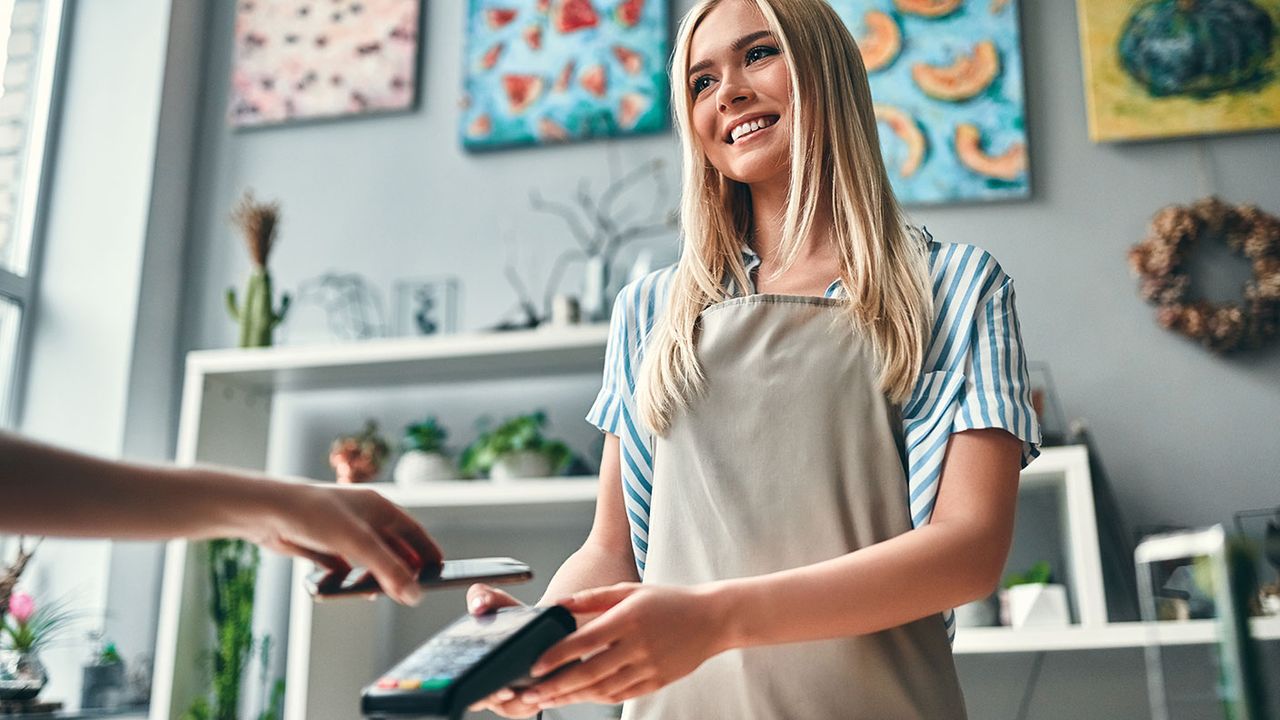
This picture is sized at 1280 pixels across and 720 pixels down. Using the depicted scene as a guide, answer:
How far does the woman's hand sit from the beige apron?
179 millimetres

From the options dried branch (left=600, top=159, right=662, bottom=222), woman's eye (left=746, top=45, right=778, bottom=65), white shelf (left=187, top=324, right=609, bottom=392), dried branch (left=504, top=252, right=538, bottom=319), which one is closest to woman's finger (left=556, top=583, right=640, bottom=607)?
woman's eye (left=746, top=45, right=778, bottom=65)

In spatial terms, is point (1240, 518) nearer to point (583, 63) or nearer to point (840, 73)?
point (840, 73)

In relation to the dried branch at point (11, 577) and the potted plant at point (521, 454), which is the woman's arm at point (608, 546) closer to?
the potted plant at point (521, 454)

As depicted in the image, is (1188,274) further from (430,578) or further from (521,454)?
(430,578)

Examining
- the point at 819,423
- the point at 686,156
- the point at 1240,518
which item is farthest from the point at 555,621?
the point at 1240,518

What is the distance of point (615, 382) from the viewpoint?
4.10 ft

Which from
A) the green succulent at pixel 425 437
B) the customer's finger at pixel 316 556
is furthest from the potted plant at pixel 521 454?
the customer's finger at pixel 316 556

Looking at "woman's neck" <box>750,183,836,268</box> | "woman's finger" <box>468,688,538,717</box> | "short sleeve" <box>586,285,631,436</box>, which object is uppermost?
"woman's neck" <box>750,183,836,268</box>

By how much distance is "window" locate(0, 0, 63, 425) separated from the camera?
2879mm

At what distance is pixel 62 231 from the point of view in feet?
9.84

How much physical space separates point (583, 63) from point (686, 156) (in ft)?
5.70

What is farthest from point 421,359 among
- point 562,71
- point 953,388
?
point 953,388

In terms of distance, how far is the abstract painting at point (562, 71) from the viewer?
287 centimetres

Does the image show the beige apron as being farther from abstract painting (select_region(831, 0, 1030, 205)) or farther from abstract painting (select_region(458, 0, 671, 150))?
abstract painting (select_region(458, 0, 671, 150))
